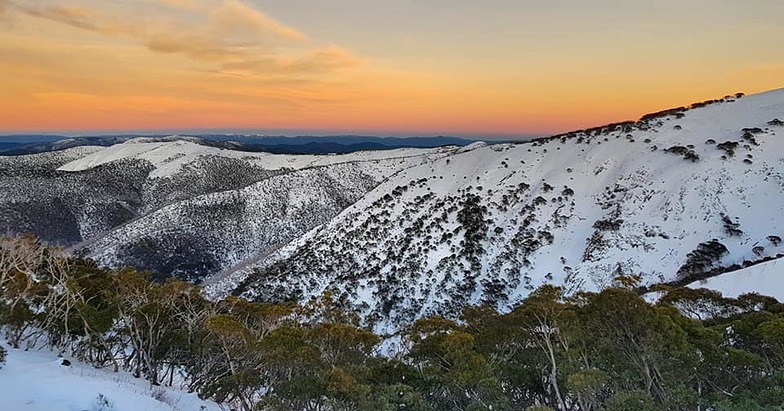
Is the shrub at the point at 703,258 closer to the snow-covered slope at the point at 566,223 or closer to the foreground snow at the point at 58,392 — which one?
the snow-covered slope at the point at 566,223

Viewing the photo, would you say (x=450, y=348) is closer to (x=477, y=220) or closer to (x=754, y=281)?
(x=754, y=281)

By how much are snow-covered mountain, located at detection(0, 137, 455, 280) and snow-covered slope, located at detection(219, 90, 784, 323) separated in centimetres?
961

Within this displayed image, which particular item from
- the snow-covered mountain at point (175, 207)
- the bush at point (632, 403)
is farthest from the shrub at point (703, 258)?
the snow-covered mountain at point (175, 207)

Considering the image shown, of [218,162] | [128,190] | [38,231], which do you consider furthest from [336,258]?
[218,162]

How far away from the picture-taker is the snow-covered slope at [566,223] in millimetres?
33531

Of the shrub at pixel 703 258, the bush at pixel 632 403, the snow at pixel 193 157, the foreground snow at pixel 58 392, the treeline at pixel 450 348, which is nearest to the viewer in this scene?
the bush at pixel 632 403

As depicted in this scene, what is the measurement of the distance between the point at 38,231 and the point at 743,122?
84.8m

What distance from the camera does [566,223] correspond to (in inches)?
1618

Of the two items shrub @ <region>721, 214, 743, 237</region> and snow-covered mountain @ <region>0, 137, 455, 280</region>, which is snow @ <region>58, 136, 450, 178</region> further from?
shrub @ <region>721, 214, 743, 237</region>

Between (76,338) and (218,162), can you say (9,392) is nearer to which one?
(76,338)

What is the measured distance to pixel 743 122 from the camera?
153 ft

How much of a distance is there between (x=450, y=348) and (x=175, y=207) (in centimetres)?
5819

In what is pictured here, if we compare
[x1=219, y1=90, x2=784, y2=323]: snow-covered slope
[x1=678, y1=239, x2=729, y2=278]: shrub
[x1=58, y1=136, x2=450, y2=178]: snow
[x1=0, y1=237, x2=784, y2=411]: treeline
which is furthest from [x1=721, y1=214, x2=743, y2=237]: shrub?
[x1=58, y1=136, x2=450, y2=178]: snow

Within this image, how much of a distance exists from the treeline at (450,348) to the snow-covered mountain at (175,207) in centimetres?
3408
